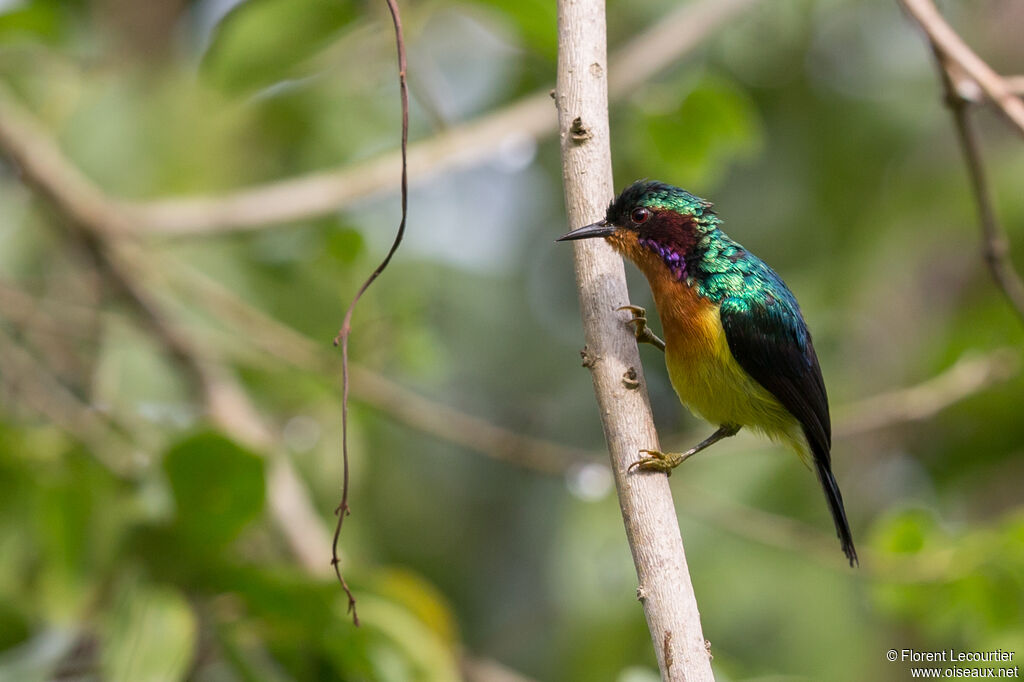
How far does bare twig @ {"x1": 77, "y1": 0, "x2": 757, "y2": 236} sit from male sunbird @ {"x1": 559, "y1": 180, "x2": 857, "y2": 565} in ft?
3.64

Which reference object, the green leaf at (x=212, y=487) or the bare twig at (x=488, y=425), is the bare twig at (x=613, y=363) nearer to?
the green leaf at (x=212, y=487)

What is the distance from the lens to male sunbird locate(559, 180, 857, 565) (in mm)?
2555

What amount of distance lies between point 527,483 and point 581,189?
3.93 metres

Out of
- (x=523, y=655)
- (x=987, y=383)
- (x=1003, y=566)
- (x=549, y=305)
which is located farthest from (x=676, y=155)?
(x=523, y=655)

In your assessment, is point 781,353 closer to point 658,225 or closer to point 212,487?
point 658,225

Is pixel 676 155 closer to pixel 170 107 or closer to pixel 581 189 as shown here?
pixel 581 189

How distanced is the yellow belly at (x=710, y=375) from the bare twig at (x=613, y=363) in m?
0.59

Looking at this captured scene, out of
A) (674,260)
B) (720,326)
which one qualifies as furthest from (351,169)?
(720,326)

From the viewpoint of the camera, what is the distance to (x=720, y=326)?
2562mm

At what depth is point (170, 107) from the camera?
503 cm

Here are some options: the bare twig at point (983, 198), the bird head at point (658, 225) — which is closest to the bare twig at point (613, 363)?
the bird head at point (658, 225)

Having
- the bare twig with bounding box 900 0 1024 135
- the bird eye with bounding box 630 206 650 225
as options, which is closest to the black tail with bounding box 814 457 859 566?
the bird eye with bounding box 630 206 650 225

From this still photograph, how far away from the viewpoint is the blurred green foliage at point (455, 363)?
3033 mm

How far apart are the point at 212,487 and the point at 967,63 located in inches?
83.8
